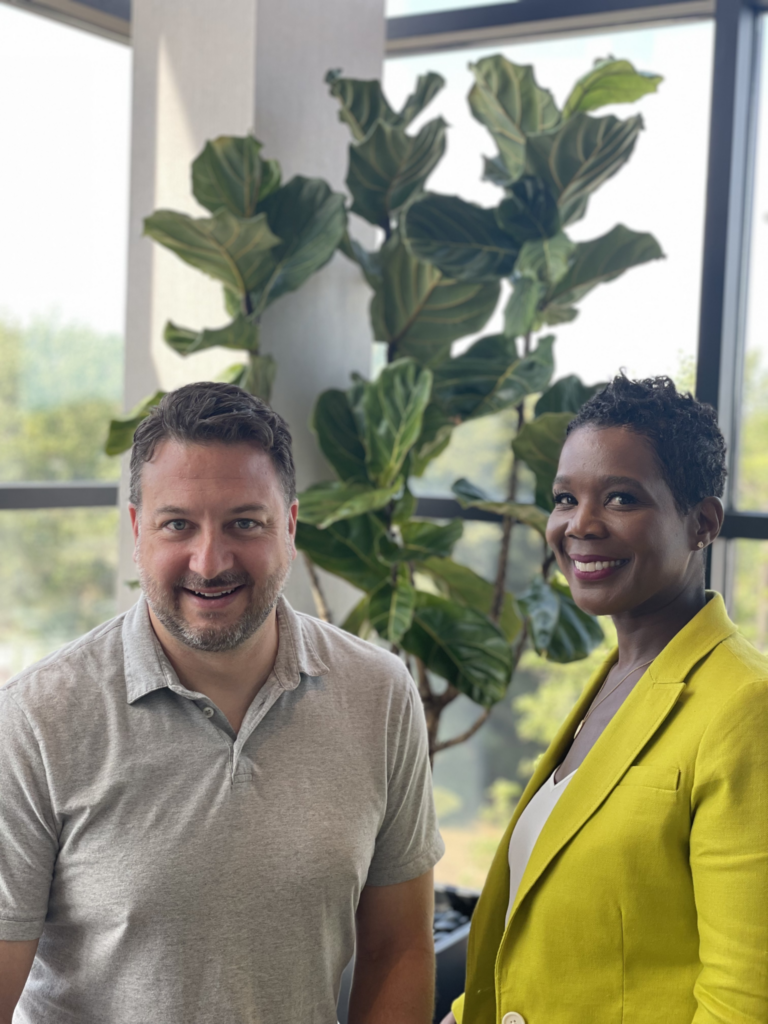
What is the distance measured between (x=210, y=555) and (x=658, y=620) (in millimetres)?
613

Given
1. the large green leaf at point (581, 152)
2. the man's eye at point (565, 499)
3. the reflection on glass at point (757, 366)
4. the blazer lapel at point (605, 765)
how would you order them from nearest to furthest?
the blazer lapel at point (605, 765) → the man's eye at point (565, 499) → the large green leaf at point (581, 152) → the reflection on glass at point (757, 366)

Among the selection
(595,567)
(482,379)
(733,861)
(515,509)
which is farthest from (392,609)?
(733,861)

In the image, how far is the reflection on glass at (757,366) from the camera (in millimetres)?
2732

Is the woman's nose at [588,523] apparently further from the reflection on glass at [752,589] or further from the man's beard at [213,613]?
the reflection on glass at [752,589]

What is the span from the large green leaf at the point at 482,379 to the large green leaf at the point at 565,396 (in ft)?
0.45

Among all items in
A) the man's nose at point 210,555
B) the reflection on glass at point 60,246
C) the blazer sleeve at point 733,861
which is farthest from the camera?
the reflection on glass at point 60,246

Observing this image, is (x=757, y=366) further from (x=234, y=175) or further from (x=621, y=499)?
(x=621, y=499)

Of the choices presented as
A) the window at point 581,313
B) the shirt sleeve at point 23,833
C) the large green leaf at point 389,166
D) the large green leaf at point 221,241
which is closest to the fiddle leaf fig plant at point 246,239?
the large green leaf at point 221,241

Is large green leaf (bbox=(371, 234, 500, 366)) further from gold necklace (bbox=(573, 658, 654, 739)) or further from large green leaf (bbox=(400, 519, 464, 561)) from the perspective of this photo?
gold necklace (bbox=(573, 658, 654, 739))

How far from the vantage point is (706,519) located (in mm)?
1295

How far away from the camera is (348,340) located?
294 centimetres

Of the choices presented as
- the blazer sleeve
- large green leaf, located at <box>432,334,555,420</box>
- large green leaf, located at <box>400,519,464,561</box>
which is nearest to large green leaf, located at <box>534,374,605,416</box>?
large green leaf, located at <box>432,334,555,420</box>

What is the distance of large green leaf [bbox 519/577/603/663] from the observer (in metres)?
2.21

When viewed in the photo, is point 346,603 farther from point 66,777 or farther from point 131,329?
point 66,777
